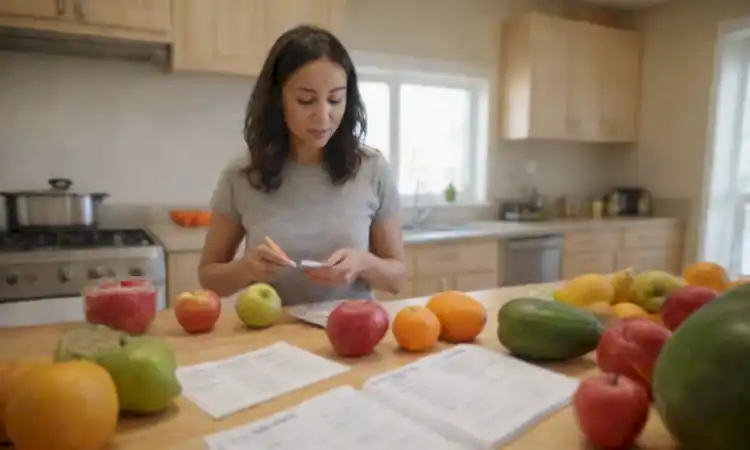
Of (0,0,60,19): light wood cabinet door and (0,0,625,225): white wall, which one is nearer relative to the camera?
(0,0,60,19): light wood cabinet door

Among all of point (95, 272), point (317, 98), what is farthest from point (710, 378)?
point (95, 272)

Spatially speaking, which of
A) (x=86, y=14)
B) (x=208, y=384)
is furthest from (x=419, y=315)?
(x=86, y=14)

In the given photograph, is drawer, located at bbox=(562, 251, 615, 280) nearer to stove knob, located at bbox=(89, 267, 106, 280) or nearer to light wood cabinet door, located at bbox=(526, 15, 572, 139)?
light wood cabinet door, located at bbox=(526, 15, 572, 139)

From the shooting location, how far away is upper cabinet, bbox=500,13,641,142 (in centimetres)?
361

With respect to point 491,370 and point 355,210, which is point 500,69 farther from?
point 491,370

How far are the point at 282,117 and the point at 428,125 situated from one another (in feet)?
7.91

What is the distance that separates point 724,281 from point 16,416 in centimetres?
127

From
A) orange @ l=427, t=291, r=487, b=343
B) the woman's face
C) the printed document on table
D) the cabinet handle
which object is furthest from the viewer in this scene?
the cabinet handle

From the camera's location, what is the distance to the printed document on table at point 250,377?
74 cm

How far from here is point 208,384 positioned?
792mm

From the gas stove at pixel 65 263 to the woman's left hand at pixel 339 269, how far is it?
1.20 m

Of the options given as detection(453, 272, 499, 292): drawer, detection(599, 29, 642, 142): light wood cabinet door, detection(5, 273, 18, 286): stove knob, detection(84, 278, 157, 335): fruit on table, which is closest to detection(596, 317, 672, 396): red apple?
detection(84, 278, 157, 335): fruit on table

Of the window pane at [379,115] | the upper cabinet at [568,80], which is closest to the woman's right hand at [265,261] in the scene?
the window pane at [379,115]

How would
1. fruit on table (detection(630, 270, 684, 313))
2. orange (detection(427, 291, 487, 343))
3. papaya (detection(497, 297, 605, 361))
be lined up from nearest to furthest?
papaya (detection(497, 297, 605, 361)) < orange (detection(427, 291, 487, 343)) < fruit on table (detection(630, 270, 684, 313))
